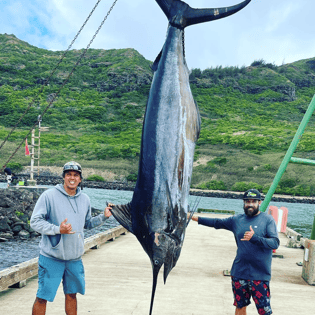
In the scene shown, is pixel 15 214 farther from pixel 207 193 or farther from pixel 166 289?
pixel 207 193

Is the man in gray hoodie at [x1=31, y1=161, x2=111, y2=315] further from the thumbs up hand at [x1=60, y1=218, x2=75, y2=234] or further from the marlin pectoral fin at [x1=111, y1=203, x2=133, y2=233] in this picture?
the marlin pectoral fin at [x1=111, y1=203, x2=133, y2=233]

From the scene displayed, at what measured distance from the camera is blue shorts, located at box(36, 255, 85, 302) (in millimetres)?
2633

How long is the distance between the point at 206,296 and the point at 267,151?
297ft

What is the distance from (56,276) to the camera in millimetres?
2672

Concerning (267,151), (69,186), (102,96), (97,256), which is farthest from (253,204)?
(102,96)

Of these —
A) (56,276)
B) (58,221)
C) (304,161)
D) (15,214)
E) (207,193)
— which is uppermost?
(304,161)

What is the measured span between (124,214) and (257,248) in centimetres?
106

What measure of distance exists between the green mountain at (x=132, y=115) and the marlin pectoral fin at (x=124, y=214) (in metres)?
70.1

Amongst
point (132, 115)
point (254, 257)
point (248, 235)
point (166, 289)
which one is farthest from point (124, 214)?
point (132, 115)

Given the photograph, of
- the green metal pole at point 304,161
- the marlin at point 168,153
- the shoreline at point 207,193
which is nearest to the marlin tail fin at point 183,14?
the marlin at point 168,153

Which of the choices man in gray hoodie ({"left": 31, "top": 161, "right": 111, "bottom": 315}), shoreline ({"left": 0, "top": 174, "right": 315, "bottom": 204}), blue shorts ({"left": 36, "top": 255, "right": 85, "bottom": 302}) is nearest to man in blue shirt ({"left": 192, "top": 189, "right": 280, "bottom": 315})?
man in gray hoodie ({"left": 31, "top": 161, "right": 111, "bottom": 315})

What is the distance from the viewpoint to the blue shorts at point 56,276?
2633 mm

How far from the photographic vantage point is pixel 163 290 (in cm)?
464

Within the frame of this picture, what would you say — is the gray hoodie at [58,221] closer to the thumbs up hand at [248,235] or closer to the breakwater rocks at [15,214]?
the thumbs up hand at [248,235]
